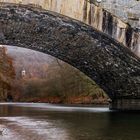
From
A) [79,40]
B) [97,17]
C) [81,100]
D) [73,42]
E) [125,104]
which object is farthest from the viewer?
[81,100]

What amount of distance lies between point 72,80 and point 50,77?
6322mm

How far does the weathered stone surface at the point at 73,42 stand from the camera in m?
14.6

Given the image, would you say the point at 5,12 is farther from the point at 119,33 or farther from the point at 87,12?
the point at 119,33

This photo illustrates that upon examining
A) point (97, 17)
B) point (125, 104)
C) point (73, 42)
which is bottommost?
point (125, 104)

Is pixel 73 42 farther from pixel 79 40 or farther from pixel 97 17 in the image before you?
pixel 97 17

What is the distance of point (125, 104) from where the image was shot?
2453 centimetres

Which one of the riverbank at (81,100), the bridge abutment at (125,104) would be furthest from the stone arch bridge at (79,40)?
the riverbank at (81,100)

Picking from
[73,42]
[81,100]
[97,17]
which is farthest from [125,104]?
[81,100]

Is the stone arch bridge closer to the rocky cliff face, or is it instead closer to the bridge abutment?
the rocky cliff face

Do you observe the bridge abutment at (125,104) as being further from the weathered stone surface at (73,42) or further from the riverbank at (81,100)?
the riverbank at (81,100)

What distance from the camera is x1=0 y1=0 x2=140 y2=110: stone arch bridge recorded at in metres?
14.5

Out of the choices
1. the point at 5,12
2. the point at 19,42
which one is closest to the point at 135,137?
the point at 5,12

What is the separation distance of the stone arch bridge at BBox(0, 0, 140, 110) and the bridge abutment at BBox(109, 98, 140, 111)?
33.2 inches

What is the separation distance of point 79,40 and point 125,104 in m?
9.01
